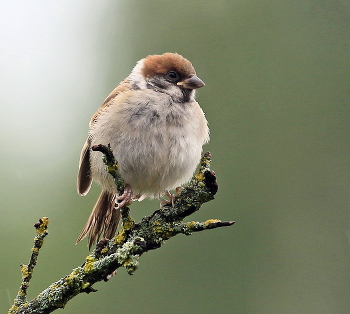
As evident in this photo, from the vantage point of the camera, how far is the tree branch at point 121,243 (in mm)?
2668

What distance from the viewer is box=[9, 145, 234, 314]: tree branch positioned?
8.75ft

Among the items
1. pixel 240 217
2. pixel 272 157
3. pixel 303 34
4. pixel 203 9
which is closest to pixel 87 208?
pixel 240 217

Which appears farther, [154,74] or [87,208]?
[87,208]

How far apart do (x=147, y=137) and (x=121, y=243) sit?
1122 mm

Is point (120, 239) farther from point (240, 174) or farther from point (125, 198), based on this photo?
point (240, 174)

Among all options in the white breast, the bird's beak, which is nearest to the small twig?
the white breast

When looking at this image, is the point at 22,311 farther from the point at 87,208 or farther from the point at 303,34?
the point at 303,34

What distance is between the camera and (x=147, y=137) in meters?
3.99

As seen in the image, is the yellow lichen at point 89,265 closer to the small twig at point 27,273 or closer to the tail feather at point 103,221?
the small twig at point 27,273

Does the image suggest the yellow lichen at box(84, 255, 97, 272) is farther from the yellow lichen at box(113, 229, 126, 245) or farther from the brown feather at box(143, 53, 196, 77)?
the brown feather at box(143, 53, 196, 77)

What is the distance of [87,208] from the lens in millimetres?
8562

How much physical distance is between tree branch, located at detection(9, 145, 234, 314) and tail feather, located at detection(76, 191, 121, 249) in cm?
99

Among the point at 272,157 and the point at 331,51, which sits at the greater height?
the point at 331,51

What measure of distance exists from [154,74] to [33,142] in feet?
21.8
